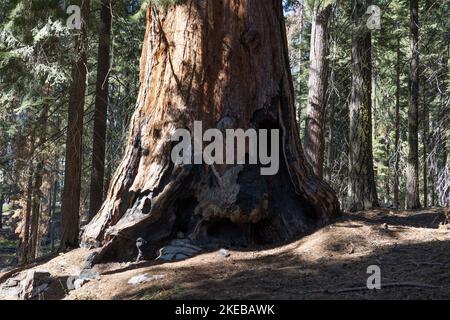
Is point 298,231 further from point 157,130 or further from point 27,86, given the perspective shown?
point 27,86

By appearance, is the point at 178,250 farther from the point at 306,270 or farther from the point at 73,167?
the point at 73,167

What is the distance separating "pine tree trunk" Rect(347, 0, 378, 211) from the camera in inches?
423

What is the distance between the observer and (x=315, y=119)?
38.8 ft

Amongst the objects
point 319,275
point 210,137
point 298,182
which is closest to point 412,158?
point 298,182

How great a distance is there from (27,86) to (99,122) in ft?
5.36

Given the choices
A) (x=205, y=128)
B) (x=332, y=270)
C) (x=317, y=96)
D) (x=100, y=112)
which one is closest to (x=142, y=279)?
(x=332, y=270)

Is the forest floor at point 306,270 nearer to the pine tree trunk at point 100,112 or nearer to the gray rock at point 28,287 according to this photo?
the gray rock at point 28,287

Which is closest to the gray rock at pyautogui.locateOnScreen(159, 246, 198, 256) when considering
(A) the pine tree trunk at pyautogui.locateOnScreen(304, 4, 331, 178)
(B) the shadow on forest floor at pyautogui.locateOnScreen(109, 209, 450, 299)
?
(B) the shadow on forest floor at pyautogui.locateOnScreen(109, 209, 450, 299)

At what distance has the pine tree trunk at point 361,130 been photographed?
10.8 meters

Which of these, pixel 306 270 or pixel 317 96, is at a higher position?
pixel 317 96

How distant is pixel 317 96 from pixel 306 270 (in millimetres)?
7345

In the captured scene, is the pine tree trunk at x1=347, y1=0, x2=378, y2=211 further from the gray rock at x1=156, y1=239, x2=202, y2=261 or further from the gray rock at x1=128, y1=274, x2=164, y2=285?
the gray rock at x1=128, y1=274, x2=164, y2=285

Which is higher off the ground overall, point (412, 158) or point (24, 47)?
point (24, 47)

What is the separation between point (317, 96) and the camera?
39.0 feet
